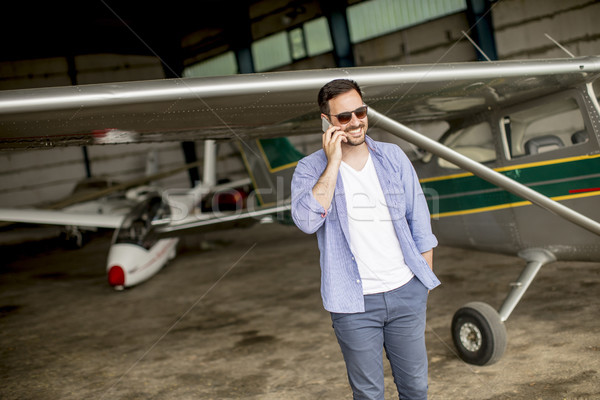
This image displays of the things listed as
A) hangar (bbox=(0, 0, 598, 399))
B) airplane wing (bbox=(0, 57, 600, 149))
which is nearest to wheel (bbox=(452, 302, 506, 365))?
hangar (bbox=(0, 0, 598, 399))

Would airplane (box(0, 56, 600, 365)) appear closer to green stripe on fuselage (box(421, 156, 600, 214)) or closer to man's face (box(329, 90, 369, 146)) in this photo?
green stripe on fuselage (box(421, 156, 600, 214))

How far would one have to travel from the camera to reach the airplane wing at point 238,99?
242 cm

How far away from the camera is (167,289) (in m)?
6.95

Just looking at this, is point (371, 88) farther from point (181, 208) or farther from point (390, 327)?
point (181, 208)

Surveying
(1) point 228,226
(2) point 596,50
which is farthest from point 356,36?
(1) point 228,226

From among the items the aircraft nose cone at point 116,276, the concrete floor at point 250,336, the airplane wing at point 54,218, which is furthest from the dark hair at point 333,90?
the airplane wing at point 54,218

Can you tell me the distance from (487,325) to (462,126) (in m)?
1.78

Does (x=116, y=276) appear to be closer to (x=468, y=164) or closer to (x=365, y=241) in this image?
(x=468, y=164)

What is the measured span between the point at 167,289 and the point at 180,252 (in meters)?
2.81

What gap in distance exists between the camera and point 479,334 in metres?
3.58

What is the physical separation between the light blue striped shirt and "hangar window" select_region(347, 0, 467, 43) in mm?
10021

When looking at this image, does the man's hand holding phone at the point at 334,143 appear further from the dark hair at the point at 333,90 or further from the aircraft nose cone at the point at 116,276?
the aircraft nose cone at the point at 116,276

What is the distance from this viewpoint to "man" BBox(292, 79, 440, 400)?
71.9 inches

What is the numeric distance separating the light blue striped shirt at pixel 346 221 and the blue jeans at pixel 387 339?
0.06 m
